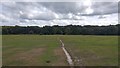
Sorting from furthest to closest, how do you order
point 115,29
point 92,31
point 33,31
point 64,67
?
1. point 33,31
2. point 92,31
3. point 115,29
4. point 64,67

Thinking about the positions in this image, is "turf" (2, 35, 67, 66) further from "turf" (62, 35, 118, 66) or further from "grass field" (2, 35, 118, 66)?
"turf" (62, 35, 118, 66)

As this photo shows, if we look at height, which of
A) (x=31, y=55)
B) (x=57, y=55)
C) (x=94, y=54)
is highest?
(x=31, y=55)

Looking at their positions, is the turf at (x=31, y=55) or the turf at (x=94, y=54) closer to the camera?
the turf at (x=94, y=54)

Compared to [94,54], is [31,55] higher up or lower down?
higher up

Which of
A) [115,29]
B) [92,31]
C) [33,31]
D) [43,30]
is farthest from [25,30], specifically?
[115,29]

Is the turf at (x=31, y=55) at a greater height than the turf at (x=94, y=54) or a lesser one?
greater

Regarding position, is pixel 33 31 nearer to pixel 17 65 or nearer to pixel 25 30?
pixel 25 30

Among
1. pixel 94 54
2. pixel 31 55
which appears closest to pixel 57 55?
pixel 31 55

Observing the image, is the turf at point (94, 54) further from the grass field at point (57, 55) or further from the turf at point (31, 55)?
the turf at point (31, 55)

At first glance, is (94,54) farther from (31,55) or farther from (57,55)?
(31,55)

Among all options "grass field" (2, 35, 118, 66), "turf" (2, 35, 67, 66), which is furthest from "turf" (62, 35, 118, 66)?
"turf" (2, 35, 67, 66)

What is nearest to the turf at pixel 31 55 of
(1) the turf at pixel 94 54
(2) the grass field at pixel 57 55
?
(2) the grass field at pixel 57 55
